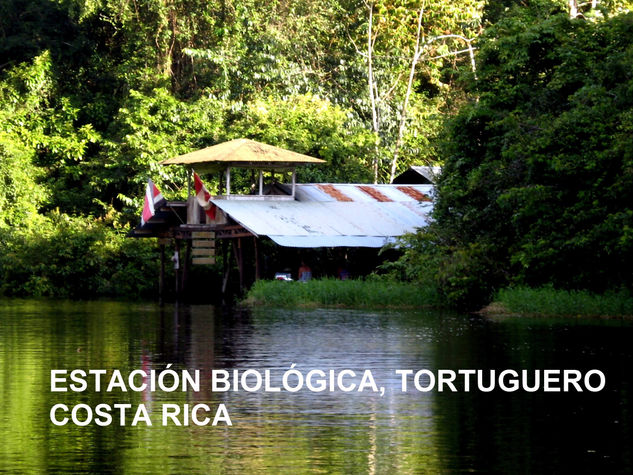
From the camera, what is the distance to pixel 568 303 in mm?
29969

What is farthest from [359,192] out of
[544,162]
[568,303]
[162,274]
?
[568,303]

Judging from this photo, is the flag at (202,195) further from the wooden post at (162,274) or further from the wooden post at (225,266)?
the wooden post at (162,274)

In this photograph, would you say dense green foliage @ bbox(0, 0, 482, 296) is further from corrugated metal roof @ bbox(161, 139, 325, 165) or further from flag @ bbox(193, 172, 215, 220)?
corrugated metal roof @ bbox(161, 139, 325, 165)

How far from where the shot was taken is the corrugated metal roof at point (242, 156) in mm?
39469

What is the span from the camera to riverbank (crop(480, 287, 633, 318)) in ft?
96.7

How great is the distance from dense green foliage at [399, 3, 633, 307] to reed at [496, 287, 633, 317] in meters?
0.63

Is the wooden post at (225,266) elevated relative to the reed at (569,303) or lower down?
elevated

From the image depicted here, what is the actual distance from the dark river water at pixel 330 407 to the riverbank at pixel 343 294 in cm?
1002

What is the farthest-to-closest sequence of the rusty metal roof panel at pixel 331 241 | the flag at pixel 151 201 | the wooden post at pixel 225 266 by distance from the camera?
the wooden post at pixel 225 266, the flag at pixel 151 201, the rusty metal roof panel at pixel 331 241

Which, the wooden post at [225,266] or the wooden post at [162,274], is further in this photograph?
the wooden post at [162,274]

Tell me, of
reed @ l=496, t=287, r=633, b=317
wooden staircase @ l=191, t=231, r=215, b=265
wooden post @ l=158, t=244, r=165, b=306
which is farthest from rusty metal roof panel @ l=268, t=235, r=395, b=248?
wooden post @ l=158, t=244, r=165, b=306

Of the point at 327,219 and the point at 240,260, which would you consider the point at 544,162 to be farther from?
the point at 240,260

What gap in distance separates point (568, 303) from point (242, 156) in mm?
13236

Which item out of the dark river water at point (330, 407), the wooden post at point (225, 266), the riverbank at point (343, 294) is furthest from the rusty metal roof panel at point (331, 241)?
the dark river water at point (330, 407)
